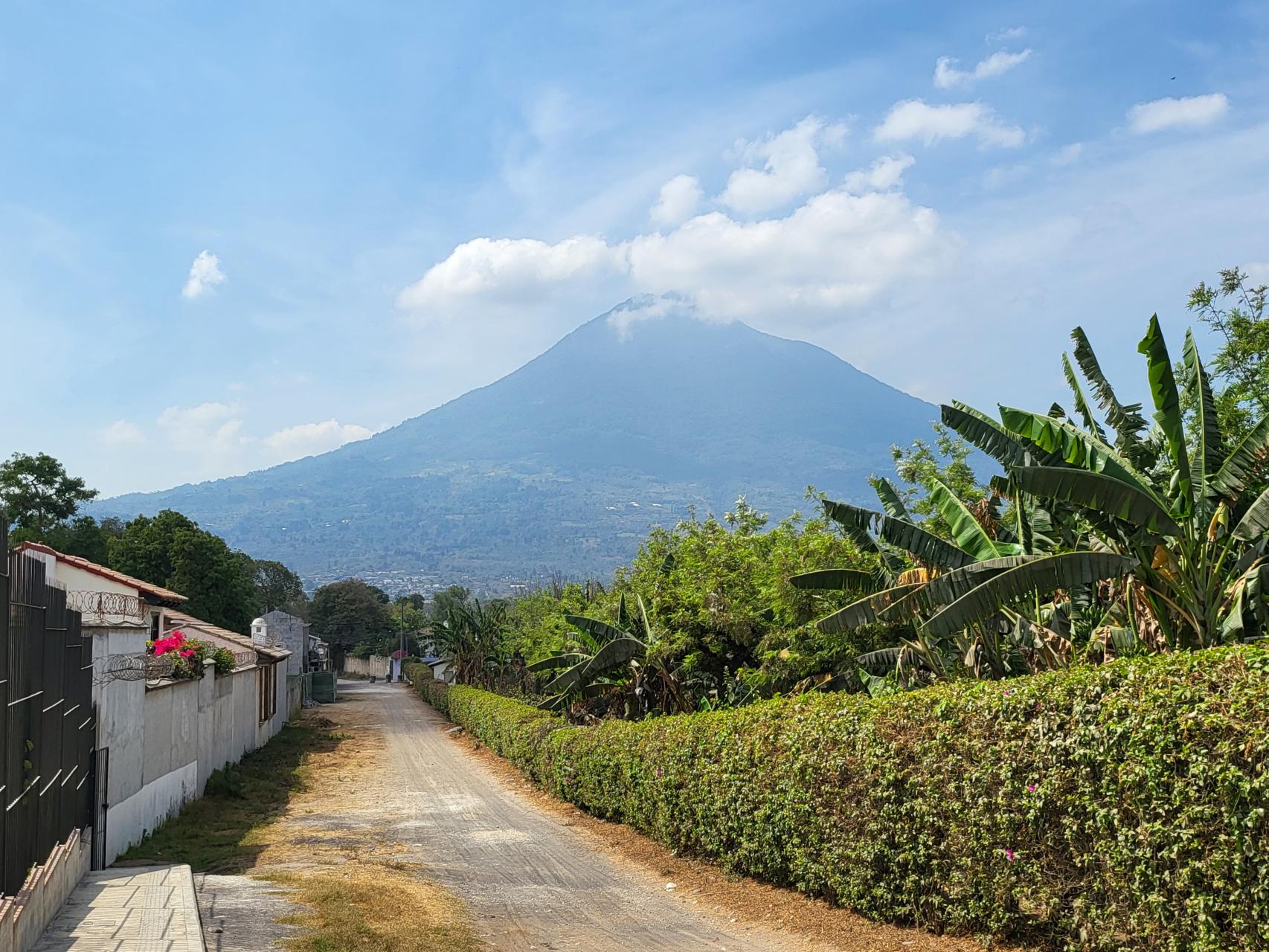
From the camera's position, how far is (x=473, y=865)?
14.2 metres

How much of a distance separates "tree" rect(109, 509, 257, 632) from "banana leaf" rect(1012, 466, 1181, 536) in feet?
164

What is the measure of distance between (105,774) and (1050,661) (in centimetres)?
1190

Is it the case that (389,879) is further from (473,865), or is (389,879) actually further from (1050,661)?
(1050,661)

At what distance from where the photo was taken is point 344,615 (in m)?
107

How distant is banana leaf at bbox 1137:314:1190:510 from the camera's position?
9.62 metres

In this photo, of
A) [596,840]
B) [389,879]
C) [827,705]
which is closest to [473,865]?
[389,879]

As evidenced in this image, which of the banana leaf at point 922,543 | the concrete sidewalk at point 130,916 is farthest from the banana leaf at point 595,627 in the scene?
the concrete sidewalk at point 130,916

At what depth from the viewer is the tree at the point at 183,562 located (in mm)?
52688

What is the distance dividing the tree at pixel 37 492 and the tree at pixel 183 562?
178 inches

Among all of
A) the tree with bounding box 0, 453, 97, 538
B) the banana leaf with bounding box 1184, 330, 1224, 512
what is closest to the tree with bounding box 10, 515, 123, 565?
the tree with bounding box 0, 453, 97, 538

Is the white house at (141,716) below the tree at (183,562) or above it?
below

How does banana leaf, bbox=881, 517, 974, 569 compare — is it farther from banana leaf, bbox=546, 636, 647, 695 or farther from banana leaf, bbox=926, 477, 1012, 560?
banana leaf, bbox=546, 636, 647, 695

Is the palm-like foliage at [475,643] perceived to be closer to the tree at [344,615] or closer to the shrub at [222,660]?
the shrub at [222,660]

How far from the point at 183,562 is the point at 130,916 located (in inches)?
1869
